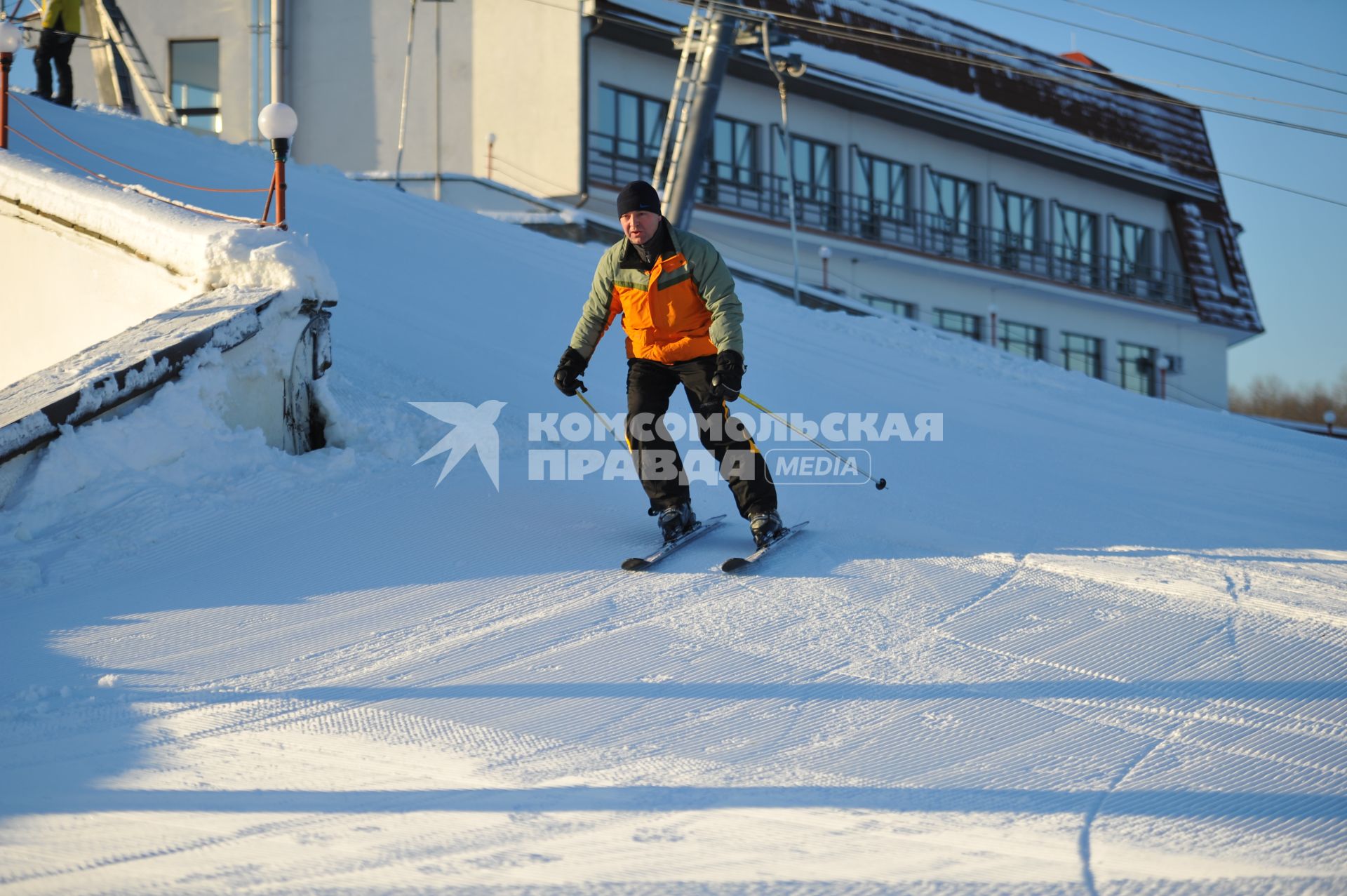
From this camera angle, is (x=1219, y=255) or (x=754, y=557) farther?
(x=1219, y=255)

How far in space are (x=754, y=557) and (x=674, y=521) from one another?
1.42 ft

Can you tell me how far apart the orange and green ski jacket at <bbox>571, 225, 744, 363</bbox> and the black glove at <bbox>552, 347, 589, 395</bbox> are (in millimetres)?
55

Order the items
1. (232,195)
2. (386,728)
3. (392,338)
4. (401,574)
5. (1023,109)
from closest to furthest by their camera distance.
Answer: (386,728) < (401,574) < (392,338) < (232,195) < (1023,109)

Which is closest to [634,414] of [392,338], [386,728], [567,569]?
[567,569]

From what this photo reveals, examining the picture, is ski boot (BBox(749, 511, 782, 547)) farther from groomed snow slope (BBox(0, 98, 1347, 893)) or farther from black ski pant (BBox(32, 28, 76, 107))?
black ski pant (BBox(32, 28, 76, 107))

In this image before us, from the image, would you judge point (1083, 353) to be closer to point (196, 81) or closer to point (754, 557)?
point (196, 81)

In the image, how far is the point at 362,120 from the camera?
22.9 metres

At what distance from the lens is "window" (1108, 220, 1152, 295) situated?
32.3 metres

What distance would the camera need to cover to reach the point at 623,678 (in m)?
4.06

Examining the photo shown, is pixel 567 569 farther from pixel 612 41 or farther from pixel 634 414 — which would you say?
pixel 612 41

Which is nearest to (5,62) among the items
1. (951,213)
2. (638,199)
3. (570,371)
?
(570,371)

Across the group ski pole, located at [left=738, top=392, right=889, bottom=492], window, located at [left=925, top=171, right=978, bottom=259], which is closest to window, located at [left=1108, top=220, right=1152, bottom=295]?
window, located at [left=925, top=171, right=978, bottom=259]

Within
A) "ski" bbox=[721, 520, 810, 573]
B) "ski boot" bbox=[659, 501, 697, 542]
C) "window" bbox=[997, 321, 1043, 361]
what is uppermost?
"ski boot" bbox=[659, 501, 697, 542]

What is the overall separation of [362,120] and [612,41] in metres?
4.79
